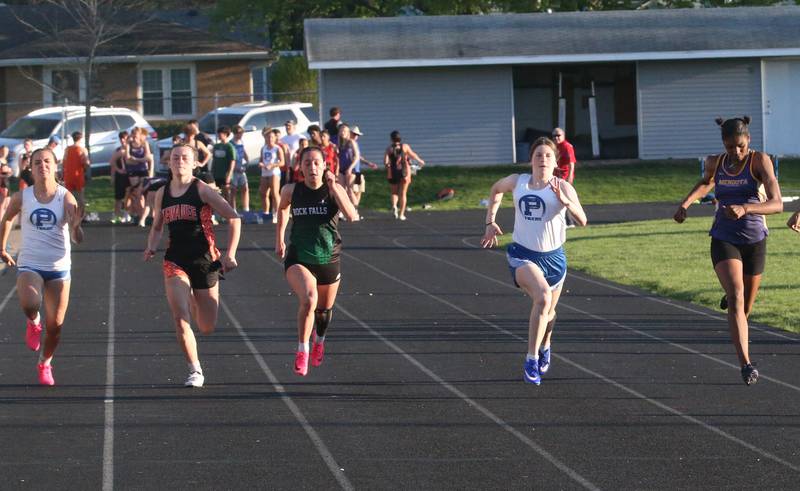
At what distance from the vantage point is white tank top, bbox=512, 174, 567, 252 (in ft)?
31.7

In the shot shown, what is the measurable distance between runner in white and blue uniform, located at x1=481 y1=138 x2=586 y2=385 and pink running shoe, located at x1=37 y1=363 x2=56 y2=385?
3544 mm

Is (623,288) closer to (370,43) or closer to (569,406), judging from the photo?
(569,406)

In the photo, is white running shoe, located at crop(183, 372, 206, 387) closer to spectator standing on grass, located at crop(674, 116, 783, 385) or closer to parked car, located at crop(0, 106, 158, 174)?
spectator standing on grass, located at crop(674, 116, 783, 385)

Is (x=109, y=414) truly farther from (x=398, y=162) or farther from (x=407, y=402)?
(x=398, y=162)

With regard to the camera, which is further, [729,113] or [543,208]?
[729,113]

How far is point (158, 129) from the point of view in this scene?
144 feet

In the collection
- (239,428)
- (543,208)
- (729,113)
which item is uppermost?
(729,113)

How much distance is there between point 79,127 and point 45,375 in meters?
27.5

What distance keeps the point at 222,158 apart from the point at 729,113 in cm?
1682

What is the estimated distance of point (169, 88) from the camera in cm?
4609

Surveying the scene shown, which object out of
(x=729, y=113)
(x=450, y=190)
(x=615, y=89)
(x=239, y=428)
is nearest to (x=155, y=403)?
(x=239, y=428)

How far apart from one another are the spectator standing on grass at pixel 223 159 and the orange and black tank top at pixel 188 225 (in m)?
15.4

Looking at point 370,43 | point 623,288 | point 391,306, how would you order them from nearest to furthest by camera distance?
point 391,306
point 623,288
point 370,43

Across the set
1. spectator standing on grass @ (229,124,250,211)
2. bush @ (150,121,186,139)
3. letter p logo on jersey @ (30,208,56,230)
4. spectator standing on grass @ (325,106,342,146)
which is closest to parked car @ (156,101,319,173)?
bush @ (150,121,186,139)
